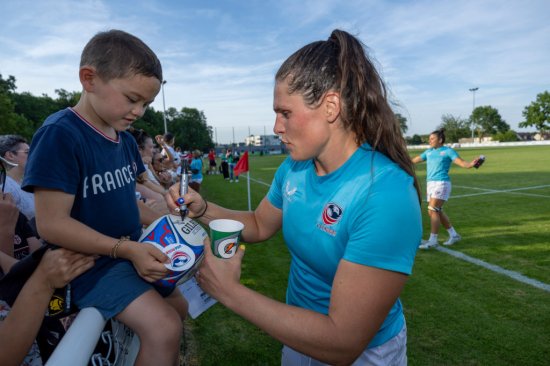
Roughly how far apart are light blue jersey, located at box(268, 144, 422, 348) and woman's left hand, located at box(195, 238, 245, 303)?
14.7 inches

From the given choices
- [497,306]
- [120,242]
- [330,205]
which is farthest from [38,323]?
[497,306]

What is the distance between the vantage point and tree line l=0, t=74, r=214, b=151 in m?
41.6

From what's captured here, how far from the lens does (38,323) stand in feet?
4.85

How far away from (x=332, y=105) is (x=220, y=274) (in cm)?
92

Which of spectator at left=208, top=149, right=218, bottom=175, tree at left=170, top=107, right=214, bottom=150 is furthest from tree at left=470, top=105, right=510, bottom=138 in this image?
spectator at left=208, top=149, right=218, bottom=175

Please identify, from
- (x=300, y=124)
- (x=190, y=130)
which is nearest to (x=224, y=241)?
(x=300, y=124)

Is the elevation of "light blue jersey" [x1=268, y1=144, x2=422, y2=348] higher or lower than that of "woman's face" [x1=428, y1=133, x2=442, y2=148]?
lower

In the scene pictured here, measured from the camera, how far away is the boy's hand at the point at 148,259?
165 cm

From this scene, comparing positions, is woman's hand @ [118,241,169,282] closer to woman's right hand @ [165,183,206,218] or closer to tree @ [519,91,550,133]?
woman's right hand @ [165,183,206,218]

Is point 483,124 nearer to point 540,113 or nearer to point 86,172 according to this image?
point 540,113

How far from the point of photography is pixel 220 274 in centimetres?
150

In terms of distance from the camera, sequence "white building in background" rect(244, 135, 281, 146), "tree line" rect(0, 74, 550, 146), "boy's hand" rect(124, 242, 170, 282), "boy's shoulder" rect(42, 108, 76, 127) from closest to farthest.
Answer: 1. "boy's hand" rect(124, 242, 170, 282)
2. "boy's shoulder" rect(42, 108, 76, 127)
3. "tree line" rect(0, 74, 550, 146)
4. "white building in background" rect(244, 135, 281, 146)

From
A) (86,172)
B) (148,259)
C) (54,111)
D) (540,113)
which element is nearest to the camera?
(148,259)

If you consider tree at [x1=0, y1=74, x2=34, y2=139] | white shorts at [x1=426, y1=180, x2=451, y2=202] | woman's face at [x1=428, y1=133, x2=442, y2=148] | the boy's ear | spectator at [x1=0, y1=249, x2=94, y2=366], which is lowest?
white shorts at [x1=426, y1=180, x2=451, y2=202]
